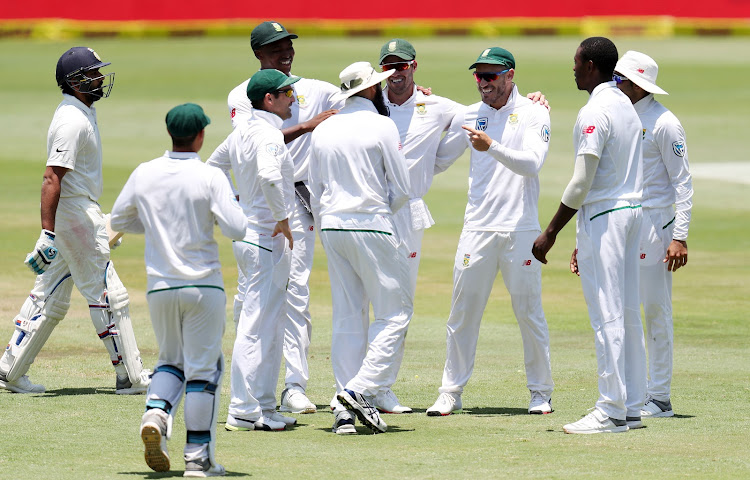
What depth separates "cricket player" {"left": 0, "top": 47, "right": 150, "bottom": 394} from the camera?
29.1 feet

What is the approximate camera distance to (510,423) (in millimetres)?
7988

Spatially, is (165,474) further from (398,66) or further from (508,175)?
(398,66)

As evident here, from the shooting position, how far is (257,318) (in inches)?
313

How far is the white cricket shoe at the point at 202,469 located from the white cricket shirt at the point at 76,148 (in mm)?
3122

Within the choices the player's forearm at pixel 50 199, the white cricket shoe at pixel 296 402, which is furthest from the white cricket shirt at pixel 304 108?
the white cricket shoe at pixel 296 402

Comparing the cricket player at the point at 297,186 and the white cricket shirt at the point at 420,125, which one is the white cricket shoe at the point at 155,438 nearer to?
the cricket player at the point at 297,186

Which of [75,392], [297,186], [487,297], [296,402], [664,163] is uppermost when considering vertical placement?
[664,163]

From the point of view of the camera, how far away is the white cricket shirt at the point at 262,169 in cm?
764

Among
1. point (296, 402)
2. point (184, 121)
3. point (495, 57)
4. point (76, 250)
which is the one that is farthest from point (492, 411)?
point (76, 250)

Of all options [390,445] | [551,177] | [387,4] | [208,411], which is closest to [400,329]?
[390,445]

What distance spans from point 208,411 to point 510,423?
7.41 ft

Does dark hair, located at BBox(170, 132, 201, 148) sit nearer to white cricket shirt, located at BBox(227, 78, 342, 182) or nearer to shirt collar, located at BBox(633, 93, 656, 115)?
white cricket shirt, located at BBox(227, 78, 342, 182)

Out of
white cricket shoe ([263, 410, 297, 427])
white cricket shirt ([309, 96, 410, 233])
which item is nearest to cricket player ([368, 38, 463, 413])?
white cricket shirt ([309, 96, 410, 233])

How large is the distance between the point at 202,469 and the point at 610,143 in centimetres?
322
